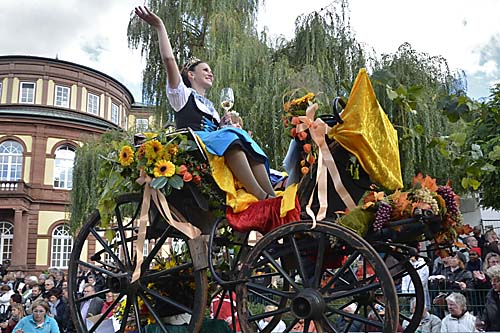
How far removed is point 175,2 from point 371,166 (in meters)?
12.3

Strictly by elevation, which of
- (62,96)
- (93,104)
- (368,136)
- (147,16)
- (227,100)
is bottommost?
(368,136)

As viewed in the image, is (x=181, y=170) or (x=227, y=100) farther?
(x=227, y=100)

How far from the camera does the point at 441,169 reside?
12.4 meters

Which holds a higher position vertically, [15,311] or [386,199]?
[386,199]

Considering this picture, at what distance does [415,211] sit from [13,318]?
8.84 metres

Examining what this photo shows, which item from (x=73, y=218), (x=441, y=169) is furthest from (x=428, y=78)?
(x=73, y=218)

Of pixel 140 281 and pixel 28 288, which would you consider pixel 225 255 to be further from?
pixel 28 288

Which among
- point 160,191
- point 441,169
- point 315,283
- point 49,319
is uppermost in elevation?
point 441,169

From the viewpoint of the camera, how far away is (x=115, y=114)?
118 feet

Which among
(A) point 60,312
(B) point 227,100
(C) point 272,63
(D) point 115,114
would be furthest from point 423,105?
(D) point 115,114

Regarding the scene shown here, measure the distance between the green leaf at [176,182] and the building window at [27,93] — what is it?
3102 cm

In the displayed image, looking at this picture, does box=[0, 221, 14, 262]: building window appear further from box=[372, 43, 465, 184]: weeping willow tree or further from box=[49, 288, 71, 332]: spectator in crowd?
box=[372, 43, 465, 184]: weeping willow tree

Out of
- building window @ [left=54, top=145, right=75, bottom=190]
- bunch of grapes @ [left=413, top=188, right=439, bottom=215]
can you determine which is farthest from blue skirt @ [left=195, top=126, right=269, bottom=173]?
building window @ [left=54, top=145, right=75, bottom=190]

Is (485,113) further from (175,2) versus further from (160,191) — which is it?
(175,2)
